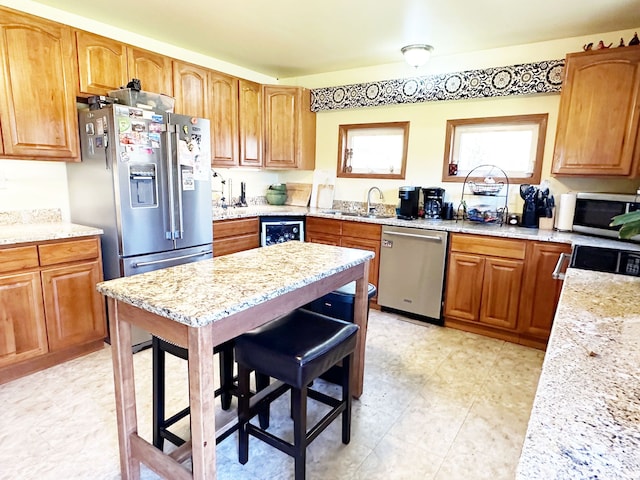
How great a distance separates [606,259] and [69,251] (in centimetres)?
353

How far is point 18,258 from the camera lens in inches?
90.8

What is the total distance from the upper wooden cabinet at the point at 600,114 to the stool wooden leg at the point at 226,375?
2833mm

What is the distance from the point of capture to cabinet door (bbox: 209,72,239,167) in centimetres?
366

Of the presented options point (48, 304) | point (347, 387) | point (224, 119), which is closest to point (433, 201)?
point (224, 119)

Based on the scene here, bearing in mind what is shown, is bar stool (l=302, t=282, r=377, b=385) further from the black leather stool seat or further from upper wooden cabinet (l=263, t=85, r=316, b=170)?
upper wooden cabinet (l=263, t=85, r=316, b=170)

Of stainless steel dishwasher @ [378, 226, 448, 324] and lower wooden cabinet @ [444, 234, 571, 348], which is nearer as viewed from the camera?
lower wooden cabinet @ [444, 234, 571, 348]

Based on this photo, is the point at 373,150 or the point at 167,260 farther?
the point at 373,150

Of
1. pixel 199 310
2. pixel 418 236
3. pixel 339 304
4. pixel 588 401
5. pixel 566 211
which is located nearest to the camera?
pixel 588 401

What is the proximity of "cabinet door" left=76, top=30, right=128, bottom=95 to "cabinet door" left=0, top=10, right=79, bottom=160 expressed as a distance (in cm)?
6

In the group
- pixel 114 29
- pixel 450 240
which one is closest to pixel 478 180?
pixel 450 240

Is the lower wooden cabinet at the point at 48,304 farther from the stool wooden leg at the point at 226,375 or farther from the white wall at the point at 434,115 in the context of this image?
the white wall at the point at 434,115

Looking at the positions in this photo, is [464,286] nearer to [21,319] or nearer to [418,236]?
[418,236]

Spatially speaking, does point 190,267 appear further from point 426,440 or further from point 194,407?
point 426,440

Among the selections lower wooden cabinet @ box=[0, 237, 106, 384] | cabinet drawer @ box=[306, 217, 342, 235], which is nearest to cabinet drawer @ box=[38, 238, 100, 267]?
lower wooden cabinet @ box=[0, 237, 106, 384]
